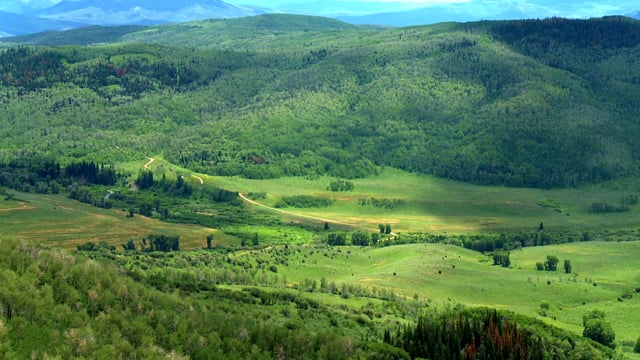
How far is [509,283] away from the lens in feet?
577

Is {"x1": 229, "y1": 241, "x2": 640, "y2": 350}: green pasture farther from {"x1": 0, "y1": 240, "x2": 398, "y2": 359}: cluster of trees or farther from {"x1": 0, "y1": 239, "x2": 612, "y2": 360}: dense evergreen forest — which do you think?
{"x1": 0, "y1": 240, "x2": 398, "y2": 359}: cluster of trees

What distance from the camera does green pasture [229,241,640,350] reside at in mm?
157500

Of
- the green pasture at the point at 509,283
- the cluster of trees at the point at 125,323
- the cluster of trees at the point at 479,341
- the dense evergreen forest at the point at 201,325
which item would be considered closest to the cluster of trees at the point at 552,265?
the green pasture at the point at 509,283

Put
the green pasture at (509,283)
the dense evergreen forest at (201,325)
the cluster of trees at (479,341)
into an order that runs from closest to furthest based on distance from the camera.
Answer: the dense evergreen forest at (201,325) < the cluster of trees at (479,341) < the green pasture at (509,283)

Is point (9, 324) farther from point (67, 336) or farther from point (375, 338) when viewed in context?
point (375, 338)

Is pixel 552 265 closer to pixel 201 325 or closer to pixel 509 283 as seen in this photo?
pixel 509 283

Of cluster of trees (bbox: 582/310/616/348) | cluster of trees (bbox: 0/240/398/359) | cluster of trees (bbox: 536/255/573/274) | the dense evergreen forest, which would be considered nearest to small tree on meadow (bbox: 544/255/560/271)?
cluster of trees (bbox: 536/255/573/274)

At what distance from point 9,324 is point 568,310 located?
4271 inches

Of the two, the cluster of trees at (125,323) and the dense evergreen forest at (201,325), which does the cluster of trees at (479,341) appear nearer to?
the dense evergreen forest at (201,325)

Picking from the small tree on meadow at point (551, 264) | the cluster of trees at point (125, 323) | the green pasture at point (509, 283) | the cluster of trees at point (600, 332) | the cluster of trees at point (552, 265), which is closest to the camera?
the cluster of trees at point (125, 323)

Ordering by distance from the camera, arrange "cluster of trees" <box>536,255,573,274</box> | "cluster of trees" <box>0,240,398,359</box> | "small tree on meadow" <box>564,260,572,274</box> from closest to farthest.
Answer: "cluster of trees" <box>0,240,398,359</box> < "small tree on meadow" <box>564,260,572,274</box> < "cluster of trees" <box>536,255,573,274</box>

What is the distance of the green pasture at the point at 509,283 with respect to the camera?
157500mm

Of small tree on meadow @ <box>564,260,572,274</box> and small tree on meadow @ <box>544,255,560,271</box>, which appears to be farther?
small tree on meadow @ <box>544,255,560,271</box>

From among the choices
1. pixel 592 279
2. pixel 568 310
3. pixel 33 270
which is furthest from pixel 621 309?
pixel 33 270
